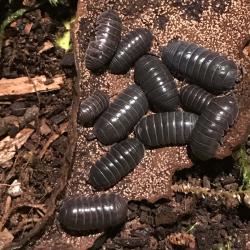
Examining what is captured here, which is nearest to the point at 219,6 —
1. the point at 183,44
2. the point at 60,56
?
the point at 183,44

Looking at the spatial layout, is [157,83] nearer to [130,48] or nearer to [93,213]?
[130,48]

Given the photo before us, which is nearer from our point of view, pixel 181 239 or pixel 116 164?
pixel 116 164

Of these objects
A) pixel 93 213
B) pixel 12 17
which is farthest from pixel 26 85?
pixel 93 213

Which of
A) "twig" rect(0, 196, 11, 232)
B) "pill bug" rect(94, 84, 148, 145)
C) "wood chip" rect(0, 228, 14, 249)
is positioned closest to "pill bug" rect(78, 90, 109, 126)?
"pill bug" rect(94, 84, 148, 145)

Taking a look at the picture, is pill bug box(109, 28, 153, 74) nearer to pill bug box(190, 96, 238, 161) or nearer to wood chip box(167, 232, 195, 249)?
pill bug box(190, 96, 238, 161)

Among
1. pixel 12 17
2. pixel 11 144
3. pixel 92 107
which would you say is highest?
pixel 12 17

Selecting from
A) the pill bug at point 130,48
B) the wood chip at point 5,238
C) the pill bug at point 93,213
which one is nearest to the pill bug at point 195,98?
the pill bug at point 130,48

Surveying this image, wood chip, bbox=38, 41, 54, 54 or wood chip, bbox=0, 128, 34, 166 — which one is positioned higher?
wood chip, bbox=38, 41, 54, 54

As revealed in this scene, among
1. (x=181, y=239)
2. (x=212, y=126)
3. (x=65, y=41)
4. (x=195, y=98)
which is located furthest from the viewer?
(x=65, y=41)
